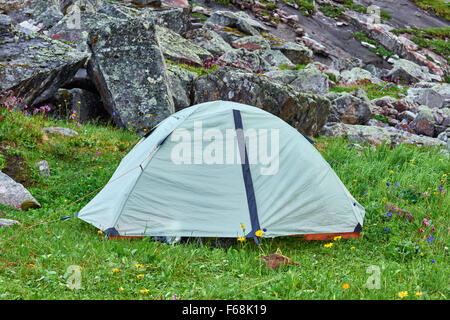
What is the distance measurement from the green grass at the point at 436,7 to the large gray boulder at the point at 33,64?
54.1 meters

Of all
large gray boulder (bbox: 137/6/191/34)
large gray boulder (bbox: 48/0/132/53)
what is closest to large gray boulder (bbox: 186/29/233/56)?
large gray boulder (bbox: 137/6/191/34)

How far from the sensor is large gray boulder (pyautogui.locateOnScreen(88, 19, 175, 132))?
11703 millimetres

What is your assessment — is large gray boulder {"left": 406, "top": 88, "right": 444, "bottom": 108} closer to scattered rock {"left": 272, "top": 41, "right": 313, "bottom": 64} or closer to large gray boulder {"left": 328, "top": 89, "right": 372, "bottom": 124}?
large gray boulder {"left": 328, "top": 89, "right": 372, "bottom": 124}

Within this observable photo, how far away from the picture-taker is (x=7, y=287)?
4438 mm

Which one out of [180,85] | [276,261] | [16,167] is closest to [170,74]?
[180,85]

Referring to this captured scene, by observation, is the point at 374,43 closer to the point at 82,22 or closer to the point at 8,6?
the point at 82,22

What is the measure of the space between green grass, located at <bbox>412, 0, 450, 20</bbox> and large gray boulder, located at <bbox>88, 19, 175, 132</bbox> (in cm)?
5255

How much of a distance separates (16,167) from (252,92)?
658 cm

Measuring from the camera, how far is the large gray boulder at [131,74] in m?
11.7

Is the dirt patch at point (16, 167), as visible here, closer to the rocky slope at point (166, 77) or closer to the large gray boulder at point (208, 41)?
the rocky slope at point (166, 77)

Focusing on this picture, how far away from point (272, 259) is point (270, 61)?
20.3 m

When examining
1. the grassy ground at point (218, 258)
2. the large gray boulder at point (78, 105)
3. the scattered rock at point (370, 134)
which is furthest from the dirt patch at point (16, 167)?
the scattered rock at point (370, 134)
